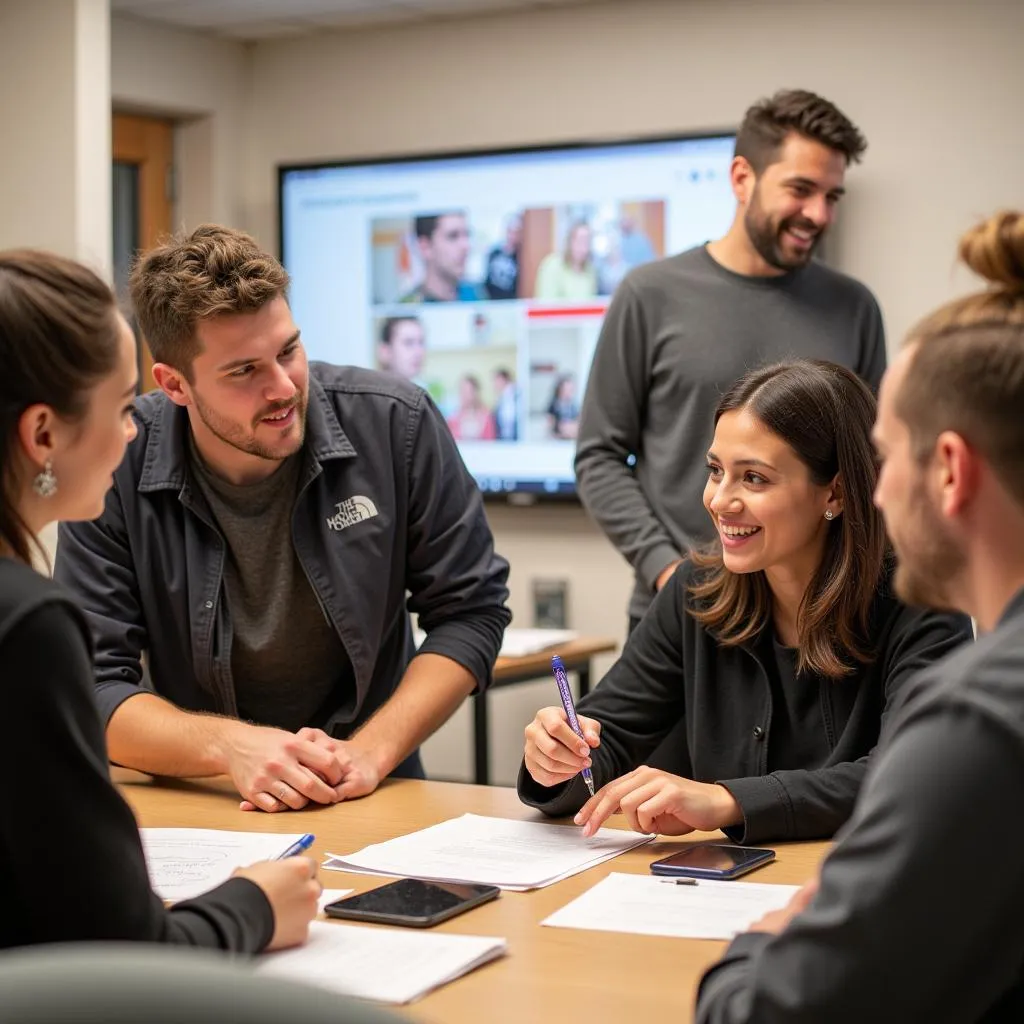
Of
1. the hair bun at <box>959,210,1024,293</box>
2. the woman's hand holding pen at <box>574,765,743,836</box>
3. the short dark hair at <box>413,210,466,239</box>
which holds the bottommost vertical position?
the woman's hand holding pen at <box>574,765,743,836</box>

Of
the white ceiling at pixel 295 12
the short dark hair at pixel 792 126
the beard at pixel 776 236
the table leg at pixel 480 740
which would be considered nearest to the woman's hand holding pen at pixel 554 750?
the beard at pixel 776 236

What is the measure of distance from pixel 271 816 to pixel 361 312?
133 inches

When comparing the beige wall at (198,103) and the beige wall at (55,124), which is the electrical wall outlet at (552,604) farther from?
the beige wall at (198,103)

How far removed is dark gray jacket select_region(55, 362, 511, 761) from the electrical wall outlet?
8.15 ft

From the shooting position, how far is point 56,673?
4.01ft

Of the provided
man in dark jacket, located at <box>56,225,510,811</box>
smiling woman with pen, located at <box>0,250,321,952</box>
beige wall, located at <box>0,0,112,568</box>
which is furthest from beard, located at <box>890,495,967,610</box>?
beige wall, located at <box>0,0,112,568</box>

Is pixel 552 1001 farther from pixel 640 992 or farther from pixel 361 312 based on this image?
pixel 361 312

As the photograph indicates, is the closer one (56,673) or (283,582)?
(56,673)

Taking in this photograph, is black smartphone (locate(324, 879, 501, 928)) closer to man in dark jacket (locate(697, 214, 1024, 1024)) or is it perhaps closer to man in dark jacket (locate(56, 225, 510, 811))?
man in dark jacket (locate(697, 214, 1024, 1024))

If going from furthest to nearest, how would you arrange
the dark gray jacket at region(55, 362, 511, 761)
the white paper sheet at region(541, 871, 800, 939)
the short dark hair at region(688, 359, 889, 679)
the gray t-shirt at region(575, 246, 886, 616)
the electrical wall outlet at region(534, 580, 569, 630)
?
1. the electrical wall outlet at region(534, 580, 569, 630)
2. the gray t-shirt at region(575, 246, 886, 616)
3. the dark gray jacket at region(55, 362, 511, 761)
4. the short dark hair at region(688, 359, 889, 679)
5. the white paper sheet at region(541, 871, 800, 939)

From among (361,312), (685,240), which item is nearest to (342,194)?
(361,312)

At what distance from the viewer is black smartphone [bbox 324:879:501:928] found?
1575mm

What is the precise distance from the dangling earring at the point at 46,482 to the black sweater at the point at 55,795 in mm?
106

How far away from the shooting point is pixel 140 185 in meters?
5.35
